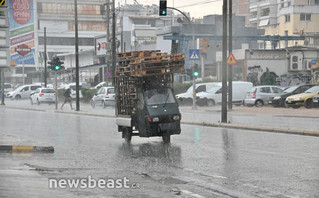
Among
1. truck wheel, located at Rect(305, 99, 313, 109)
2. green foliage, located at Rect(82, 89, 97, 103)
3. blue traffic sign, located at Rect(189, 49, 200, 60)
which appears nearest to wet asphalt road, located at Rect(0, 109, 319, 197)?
blue traffic sign, located at Rect(189, 49, 200, 60)

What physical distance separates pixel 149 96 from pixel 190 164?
15.7 feet

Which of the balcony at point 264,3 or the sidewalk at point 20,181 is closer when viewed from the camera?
the sidewalk at point 20,181

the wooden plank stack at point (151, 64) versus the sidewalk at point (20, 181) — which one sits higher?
the wooden plank stack at point (151, 64)

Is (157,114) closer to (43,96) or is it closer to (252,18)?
(43,96)

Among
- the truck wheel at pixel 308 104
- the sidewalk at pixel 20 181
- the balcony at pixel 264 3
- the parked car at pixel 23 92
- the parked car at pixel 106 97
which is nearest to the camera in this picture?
the sidewalk at pixel 20 181

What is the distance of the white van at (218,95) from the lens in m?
42.1

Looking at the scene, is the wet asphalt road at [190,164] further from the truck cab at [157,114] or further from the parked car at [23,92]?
the parked car at [23,92]

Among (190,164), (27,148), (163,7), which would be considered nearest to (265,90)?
(163,7)

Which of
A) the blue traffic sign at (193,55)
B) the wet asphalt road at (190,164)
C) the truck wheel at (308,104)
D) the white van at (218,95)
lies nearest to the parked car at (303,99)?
the truck wheel at (308,104)

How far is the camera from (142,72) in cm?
1677

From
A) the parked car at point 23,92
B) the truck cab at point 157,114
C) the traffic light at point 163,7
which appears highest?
the traffic light at point 163,7

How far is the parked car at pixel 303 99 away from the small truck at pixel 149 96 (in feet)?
63.5

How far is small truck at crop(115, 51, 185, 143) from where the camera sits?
16609 millimetres

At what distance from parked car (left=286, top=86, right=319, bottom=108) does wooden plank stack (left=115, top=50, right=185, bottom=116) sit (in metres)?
19.4
